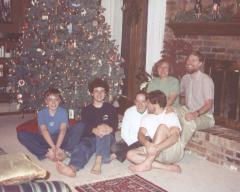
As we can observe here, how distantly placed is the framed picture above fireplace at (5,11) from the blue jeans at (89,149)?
3.57m

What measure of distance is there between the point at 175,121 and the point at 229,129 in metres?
1.00

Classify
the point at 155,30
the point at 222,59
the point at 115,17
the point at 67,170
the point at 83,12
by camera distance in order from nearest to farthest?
the point at 67,170, the point at 222,59, the point at 83,12, the point at 155,30, the point at 115,17

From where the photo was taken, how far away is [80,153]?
3.61 meters

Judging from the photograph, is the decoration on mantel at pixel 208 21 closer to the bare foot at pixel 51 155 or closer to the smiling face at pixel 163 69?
the smiling face at pixel 163 69

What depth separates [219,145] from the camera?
3.94 metres

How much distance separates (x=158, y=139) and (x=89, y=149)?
71 cm

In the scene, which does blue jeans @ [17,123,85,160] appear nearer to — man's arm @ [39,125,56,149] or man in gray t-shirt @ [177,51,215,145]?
man's arm @ [39,125,56,149]

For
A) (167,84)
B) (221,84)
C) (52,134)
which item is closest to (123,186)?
(52,134)

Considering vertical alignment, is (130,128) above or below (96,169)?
above

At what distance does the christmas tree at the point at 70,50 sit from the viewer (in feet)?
17.0

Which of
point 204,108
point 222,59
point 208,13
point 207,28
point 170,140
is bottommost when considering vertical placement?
point 170,140

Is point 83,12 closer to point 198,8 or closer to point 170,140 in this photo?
point 198,8

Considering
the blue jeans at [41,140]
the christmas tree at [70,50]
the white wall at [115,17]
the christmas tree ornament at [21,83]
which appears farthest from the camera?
the white wall at [115,17]

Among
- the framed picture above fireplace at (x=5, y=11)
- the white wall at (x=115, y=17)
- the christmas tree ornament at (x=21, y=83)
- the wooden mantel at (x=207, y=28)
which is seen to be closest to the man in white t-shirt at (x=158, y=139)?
the wooden mantel at (x=207, y=28)
